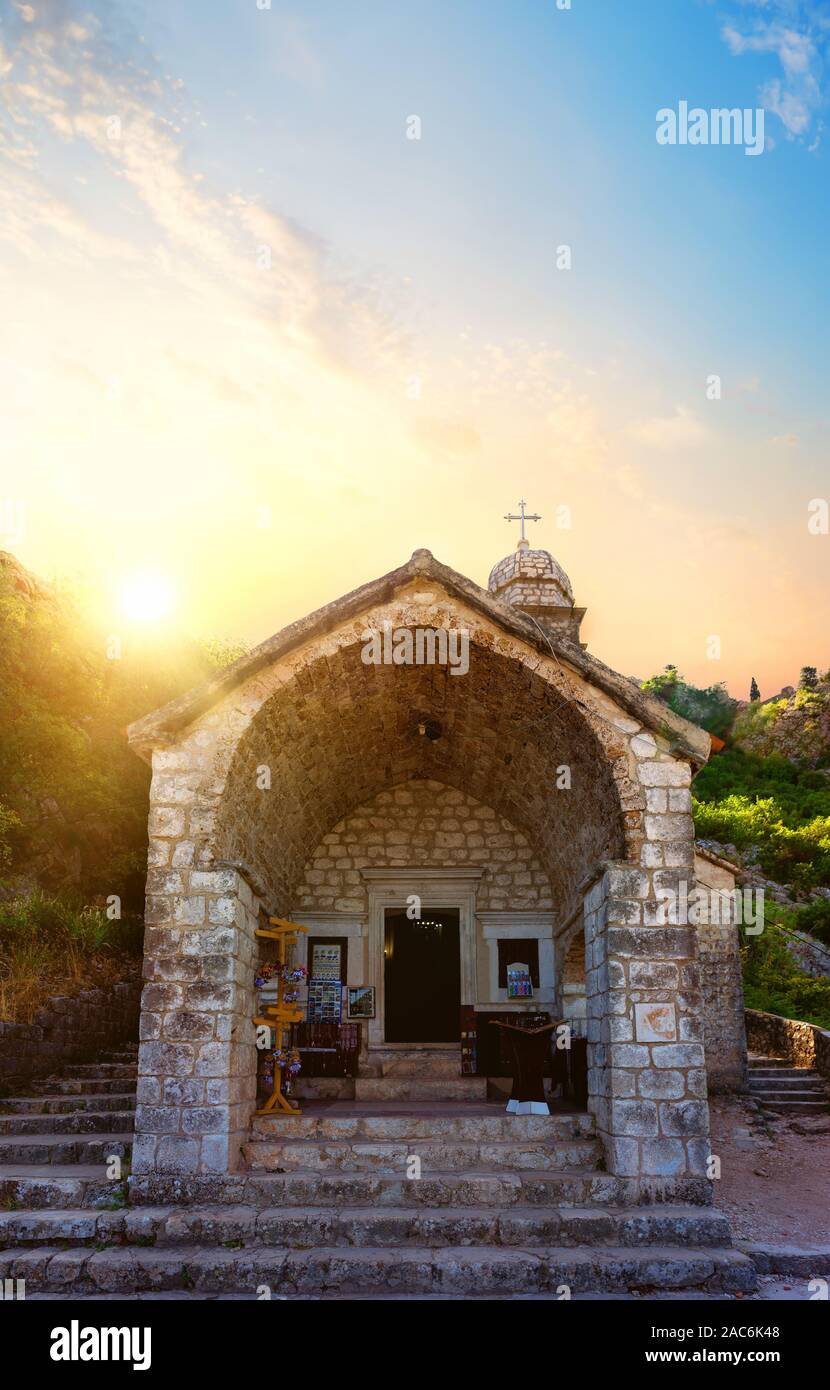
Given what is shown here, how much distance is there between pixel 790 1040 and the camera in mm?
15484

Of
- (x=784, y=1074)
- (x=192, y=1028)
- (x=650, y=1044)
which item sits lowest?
(x=784, y=1074)

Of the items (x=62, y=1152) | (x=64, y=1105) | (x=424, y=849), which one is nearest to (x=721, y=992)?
(x=424, y=849)

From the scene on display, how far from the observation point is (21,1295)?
257 inches

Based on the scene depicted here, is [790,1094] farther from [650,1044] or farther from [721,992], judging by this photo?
[650,1044]

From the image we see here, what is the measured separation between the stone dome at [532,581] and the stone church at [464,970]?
6601 millimetres

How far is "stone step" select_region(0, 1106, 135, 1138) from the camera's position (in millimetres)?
9055

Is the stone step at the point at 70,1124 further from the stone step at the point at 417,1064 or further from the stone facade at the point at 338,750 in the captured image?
the stone step at the point at 417,1064

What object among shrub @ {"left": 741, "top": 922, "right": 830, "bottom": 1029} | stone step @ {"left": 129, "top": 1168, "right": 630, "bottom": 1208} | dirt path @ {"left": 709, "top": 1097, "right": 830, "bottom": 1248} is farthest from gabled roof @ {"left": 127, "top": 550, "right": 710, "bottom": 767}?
shrub @ {"left": 741, "top": 922, "right": 830, "bottom": 1029}

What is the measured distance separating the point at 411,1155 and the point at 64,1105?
403cm

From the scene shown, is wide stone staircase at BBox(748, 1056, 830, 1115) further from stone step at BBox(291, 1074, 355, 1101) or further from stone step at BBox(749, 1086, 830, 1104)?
stone step at BBox(291, 1074, 355, 1101)
